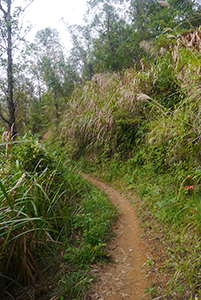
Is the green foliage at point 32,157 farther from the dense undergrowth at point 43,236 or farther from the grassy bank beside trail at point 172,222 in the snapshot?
the grassy bank beside trail at point 172,222

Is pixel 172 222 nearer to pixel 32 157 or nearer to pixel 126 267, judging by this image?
pixel 126 267

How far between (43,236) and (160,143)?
2.63 m

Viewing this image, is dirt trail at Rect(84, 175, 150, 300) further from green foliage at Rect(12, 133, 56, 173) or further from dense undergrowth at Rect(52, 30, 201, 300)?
green foliage at Rect(12, 133, 56, 173)

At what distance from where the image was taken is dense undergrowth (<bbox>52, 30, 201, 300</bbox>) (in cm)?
226

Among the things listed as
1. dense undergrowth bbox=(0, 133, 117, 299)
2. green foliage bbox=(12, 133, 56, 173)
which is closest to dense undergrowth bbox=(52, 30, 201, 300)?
dense undergrowth bbox=(0, 133, 117, 299)

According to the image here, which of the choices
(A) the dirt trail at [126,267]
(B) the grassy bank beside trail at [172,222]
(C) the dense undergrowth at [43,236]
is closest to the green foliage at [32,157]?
(C) the dense undergrowth at [43,236]

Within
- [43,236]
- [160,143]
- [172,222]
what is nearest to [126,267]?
[172,222]

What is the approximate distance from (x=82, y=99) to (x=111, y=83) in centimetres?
136

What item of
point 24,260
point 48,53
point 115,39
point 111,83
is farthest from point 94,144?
point 48,53

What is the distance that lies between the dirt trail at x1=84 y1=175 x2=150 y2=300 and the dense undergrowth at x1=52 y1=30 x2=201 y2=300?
0.77 ft

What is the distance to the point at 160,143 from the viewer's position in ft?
12.6

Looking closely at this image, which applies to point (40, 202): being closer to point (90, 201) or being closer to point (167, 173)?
point (90, 201)

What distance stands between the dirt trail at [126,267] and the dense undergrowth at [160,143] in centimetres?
24

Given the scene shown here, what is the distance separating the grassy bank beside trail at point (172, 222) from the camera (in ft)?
6.38
